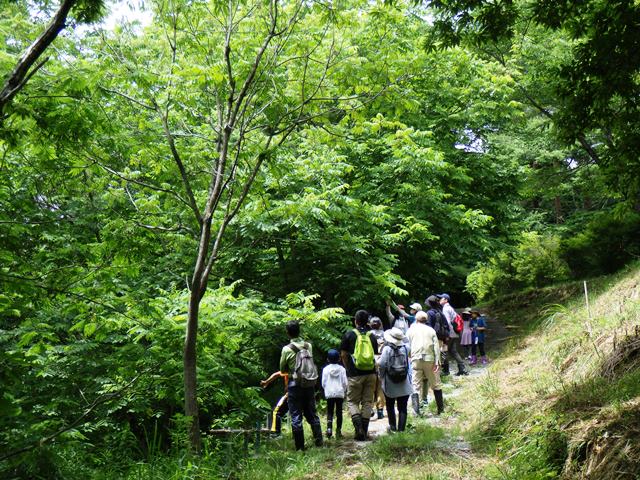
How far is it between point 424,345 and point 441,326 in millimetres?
2426

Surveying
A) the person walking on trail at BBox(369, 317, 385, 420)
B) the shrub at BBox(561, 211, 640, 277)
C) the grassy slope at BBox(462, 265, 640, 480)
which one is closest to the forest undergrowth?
the grassy slope at BBox(462, 265, 640, 480)

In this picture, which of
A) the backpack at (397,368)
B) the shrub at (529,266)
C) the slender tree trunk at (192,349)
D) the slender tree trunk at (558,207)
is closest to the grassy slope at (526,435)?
the slender tree trunk at (192,349)

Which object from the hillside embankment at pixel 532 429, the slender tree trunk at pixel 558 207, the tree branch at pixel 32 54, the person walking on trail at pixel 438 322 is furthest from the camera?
the slender tree trunk at pixel 558 207

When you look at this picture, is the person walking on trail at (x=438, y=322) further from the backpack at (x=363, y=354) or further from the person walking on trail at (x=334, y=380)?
the person walking on trail at (x=334, y=380)

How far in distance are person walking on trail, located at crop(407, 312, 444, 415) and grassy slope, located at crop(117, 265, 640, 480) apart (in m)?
0.46

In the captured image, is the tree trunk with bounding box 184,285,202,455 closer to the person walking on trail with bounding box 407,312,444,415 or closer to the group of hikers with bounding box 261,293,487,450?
the group of hikers with bounding box 261,293,487,450

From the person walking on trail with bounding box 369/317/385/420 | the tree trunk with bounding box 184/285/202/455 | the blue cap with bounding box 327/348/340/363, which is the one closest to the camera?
the tree trunk with bounding box 184/285/202/455

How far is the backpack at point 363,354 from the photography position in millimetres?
8211

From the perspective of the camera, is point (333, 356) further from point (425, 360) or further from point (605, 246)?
point (605, 246)

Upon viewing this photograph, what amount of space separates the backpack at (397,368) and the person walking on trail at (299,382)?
119 centimetres

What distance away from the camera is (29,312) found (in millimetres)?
6551

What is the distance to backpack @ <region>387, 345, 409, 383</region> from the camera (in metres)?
8.16

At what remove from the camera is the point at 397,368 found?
817 centimetres

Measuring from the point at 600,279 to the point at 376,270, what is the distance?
8007mm
